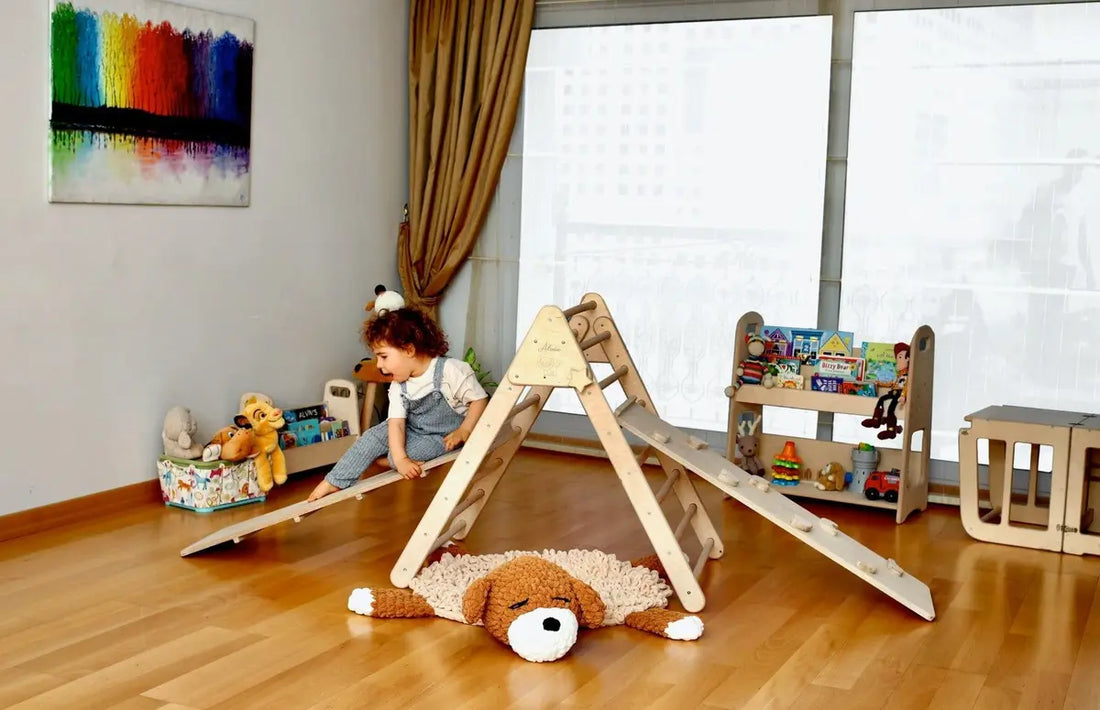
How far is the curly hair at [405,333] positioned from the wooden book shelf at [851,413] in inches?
55.1

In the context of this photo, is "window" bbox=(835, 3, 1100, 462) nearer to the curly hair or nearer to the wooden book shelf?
the wooden book shelf

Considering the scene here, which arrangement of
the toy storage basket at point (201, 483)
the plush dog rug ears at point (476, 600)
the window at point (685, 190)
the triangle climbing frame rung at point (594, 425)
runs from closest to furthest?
the plush dog rug ears at point (476, 600) → the triangle climbing frame rung at point (594, 425) → the toy storage basket at point (201, 483) → the window at point (685, 190)

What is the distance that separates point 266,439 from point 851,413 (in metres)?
2.16

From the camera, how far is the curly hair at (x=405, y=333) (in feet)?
12.2

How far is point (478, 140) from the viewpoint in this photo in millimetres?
5359

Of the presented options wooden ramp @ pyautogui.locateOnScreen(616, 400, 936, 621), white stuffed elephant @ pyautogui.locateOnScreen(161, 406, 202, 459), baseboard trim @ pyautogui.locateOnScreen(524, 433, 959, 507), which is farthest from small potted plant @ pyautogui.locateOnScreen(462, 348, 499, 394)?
wooden ramp @ pyautogui.locateOnScreen(616, 400, 936, 621)

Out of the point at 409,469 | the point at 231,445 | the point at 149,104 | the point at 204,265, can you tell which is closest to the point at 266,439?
the point at 231,445

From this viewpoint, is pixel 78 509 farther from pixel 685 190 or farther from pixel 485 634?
pixel 685 190

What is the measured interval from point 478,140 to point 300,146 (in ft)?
2.64

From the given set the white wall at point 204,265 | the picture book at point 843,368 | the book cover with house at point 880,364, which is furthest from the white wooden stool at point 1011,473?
the white wall at point 204,265

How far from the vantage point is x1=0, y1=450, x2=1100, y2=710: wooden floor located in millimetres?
2689

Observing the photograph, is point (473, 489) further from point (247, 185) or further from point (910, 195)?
point (910, 195)

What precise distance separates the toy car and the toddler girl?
160cm

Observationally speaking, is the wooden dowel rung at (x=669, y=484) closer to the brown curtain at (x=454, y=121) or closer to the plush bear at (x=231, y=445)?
the plush bear at (x=231, y=445)
